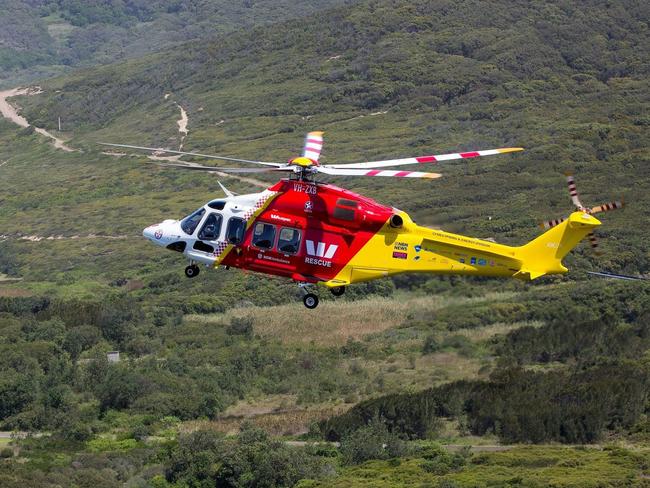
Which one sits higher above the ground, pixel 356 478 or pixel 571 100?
pixel 571 100

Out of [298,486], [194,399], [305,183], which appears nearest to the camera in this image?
[305,183]

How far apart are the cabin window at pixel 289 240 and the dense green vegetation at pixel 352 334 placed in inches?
299

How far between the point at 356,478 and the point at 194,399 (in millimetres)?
15688

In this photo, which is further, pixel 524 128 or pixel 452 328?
pixel 524 128

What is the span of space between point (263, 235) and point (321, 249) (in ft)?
6.43

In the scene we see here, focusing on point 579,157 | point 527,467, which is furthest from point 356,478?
point 579,157

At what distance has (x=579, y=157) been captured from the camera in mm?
120812

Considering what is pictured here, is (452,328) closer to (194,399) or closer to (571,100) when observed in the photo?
(194,399)

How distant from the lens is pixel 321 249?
1555 inches

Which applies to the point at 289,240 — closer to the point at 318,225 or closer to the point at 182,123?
the point at 318,225

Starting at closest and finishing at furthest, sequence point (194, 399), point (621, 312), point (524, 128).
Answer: point (194, 399)
point (621, 312)
point (524, 128)

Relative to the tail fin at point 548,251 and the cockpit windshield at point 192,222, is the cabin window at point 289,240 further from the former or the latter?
the tail fin at point 548,251

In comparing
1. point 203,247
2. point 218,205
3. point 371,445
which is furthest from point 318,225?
point 371,445

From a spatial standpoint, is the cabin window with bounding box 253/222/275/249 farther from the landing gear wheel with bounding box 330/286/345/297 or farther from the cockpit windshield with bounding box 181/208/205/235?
the landing gear wheel with bounding box 330/286/345/297
